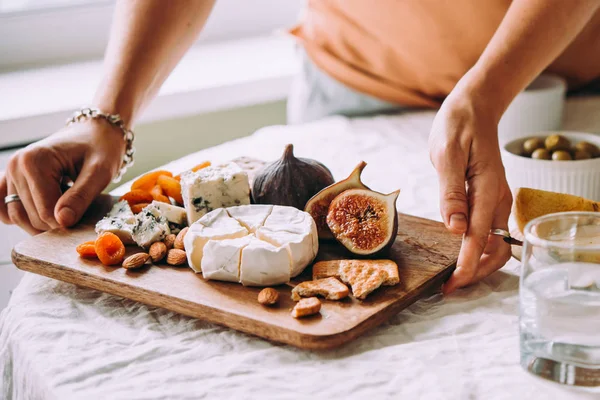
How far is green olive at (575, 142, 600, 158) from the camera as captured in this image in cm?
128

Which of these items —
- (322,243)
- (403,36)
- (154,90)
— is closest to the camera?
(322,243)

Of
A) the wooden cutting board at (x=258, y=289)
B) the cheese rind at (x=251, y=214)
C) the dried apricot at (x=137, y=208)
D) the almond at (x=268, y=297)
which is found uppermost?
the cheese rind at (x=251, y=214)

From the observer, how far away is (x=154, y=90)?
1.51 m

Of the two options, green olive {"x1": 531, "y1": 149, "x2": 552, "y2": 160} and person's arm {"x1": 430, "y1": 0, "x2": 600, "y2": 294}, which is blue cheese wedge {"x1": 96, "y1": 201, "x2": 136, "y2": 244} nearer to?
person's arm {"x1": 430, "y1": 0, "x2": 600, "y2": 294}

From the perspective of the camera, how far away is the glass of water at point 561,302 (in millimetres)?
697

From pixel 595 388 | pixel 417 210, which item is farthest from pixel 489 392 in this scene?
pixel 417 210

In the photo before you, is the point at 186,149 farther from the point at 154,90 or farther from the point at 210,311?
the point at 210,311

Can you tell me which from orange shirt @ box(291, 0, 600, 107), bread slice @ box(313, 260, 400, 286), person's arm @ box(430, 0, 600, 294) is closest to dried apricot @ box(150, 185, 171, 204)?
bread slice @ box(313, 260, 400, 286)

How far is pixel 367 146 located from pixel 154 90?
1.63ft

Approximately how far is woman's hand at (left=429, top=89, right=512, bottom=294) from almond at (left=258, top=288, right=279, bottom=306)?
9.5 inches

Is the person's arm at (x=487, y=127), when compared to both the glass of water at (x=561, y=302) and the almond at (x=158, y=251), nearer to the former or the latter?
the glass of water at (x=561, y=302)

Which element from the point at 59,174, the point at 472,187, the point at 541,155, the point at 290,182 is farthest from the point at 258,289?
the point at 541,155

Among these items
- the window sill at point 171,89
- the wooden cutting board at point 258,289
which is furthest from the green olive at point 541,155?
the window sill at point 171,89

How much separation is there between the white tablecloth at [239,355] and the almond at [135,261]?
0.17 feet
